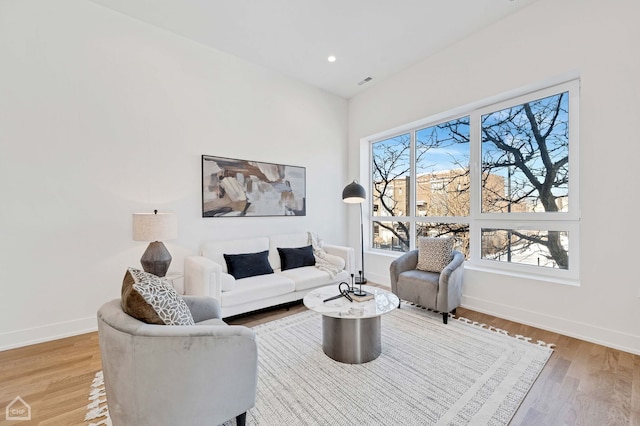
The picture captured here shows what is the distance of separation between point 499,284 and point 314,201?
2.88 meters

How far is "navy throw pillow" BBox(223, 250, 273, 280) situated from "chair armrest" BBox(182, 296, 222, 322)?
4.13ft

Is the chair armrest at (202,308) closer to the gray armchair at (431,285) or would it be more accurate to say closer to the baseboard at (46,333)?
the baseboard at (46,333)

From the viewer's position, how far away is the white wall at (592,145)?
2.44m

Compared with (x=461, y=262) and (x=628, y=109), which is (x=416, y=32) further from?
(x=461, y=262)

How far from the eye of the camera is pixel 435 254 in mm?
3424

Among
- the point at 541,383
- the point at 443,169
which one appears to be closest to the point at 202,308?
the point at 541,383

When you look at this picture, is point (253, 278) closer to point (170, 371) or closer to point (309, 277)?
point (309, 277)

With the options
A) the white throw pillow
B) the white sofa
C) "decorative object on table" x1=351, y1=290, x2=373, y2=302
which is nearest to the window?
the white throw pillow

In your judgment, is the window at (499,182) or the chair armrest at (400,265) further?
the chair armrest at (400,265)

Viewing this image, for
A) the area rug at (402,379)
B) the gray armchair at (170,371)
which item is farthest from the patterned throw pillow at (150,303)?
the area rug at (402,379)

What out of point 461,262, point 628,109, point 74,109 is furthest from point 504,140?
point 74,109

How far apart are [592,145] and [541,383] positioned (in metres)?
2.23

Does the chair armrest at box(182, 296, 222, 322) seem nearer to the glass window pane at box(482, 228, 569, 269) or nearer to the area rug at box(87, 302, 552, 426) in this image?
the area rug at box(87, 302, 552, 426)

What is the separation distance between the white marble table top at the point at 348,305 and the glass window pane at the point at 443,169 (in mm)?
2031
